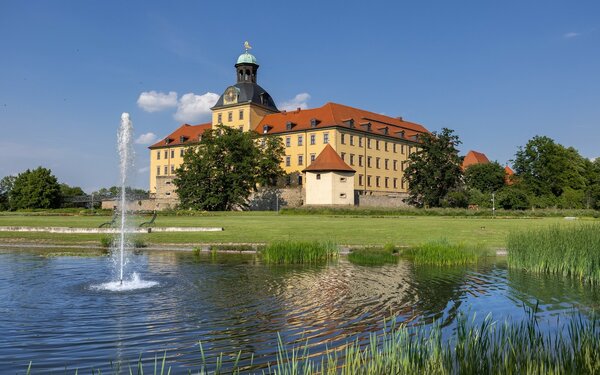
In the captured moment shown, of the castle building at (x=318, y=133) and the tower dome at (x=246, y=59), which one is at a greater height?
the tower dome at (x=246, y=59)

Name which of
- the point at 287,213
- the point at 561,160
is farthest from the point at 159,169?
the point at 561,160

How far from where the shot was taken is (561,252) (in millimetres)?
15516

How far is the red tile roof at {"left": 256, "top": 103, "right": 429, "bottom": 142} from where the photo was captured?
88000mm

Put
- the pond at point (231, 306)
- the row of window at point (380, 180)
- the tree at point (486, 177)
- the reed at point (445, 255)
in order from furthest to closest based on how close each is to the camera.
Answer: the tree at point (486, 177) → the row of window at point (380, 180) → the reed at point (445, 255) → the pond at point (231, 306)

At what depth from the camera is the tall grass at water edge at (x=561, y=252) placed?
14.5m

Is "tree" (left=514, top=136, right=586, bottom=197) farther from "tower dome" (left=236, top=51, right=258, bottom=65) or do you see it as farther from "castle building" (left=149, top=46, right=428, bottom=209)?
"tower dome" (left=236, top=51, right=258, bottom=65)

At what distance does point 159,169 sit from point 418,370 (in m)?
110

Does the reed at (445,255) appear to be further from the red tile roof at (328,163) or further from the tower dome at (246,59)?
the tower dome at (246,59)

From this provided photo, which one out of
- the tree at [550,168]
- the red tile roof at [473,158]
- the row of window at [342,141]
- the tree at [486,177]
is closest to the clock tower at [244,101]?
the row of window at [342,141]

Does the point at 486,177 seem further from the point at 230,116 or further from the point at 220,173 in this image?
the point at 220,173

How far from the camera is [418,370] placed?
212 inches

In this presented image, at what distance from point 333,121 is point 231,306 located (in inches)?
3000

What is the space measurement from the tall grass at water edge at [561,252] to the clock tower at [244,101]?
7967cm

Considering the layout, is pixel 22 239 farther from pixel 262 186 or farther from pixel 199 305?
pixel 262 186
